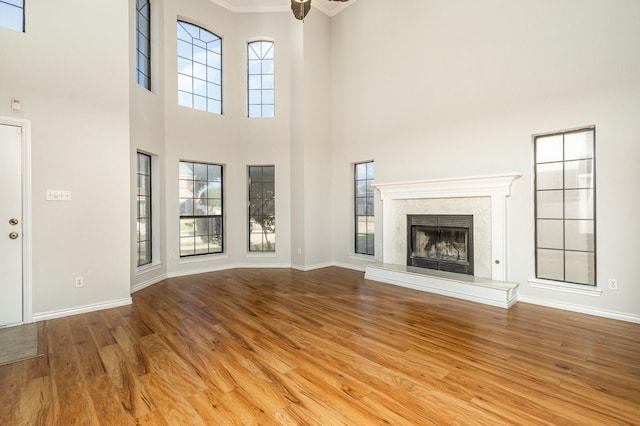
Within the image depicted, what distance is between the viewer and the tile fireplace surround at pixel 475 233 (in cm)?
385

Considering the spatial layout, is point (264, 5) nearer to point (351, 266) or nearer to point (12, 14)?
point (12, 14)

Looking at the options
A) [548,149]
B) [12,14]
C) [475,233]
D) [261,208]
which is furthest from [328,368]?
[12,14]

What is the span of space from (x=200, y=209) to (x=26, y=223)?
8.75 feet

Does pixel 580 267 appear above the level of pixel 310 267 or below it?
above

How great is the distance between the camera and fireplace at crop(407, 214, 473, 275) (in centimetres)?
439

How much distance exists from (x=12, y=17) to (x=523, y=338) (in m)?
6.13

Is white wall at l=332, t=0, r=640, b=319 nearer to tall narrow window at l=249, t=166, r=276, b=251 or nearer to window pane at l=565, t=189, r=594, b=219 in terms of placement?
window pane at l=565, t=189, r=594, b=219

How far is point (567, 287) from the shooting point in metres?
3.49

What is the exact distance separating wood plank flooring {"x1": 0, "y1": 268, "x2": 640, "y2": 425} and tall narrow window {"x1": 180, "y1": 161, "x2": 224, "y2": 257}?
6.67 feet

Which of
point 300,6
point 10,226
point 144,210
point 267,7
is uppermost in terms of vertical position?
point 267,7

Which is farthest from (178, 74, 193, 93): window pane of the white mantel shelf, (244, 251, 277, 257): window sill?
the white mantel shelf

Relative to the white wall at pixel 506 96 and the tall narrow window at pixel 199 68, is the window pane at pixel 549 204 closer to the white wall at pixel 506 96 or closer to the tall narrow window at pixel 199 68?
the white wall at pixel 506 96

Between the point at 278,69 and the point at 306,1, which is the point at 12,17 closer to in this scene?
the point at 306,1

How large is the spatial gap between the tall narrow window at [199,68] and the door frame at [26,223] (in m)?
2.63
